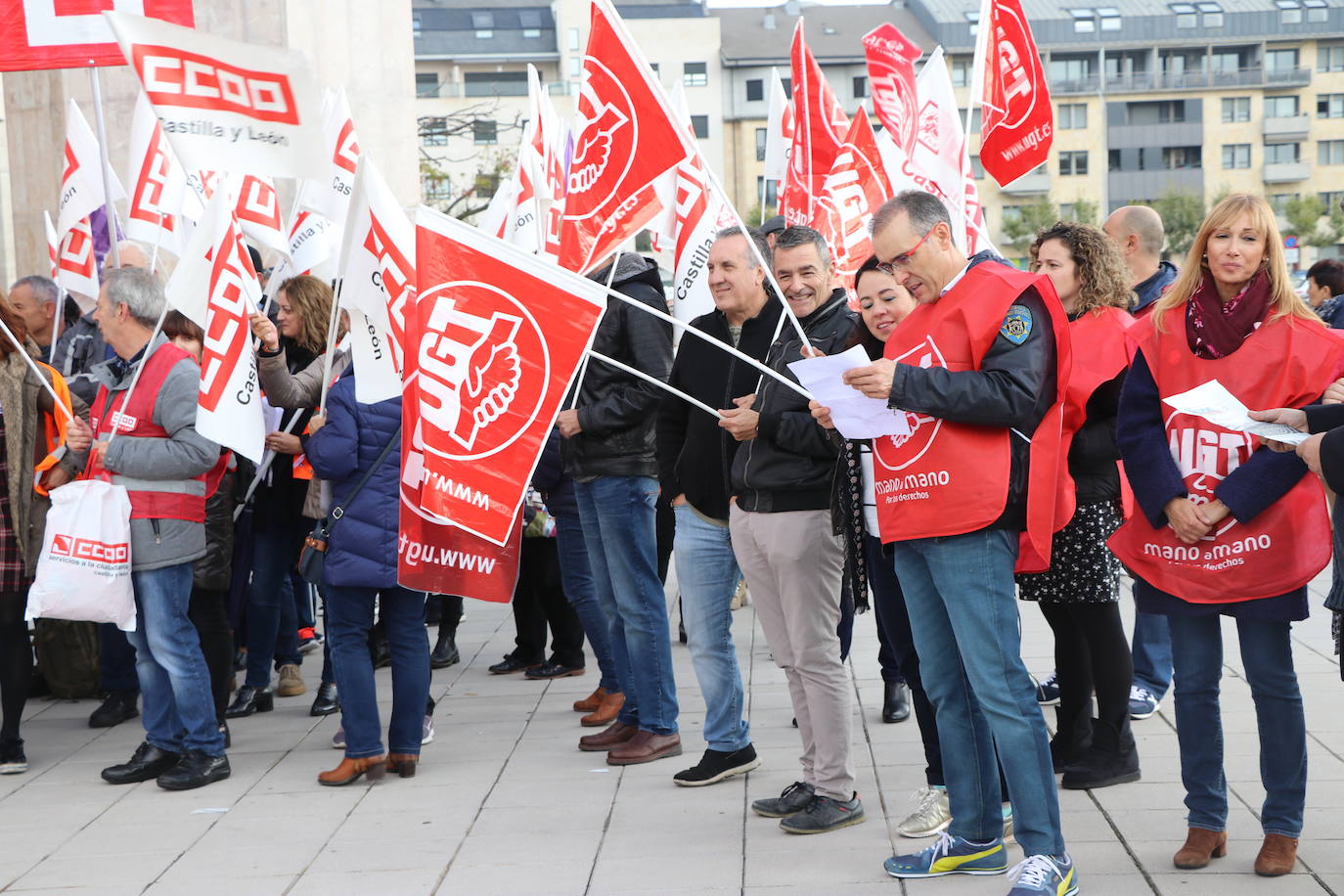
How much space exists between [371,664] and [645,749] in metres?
1.19

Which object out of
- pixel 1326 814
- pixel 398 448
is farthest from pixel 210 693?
pixel 1326 814

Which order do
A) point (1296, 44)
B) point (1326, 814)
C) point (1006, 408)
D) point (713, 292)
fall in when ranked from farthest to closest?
point (1296, 44) → point (713, 292) → point (1326, 814) → point (1006, 408)

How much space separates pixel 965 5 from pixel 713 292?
271ft

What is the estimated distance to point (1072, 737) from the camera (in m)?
5.76

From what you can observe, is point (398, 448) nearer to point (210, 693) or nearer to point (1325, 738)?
point (210, 693)

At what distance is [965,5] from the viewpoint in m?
83.2

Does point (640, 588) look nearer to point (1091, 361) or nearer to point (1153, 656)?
point (1091, 361)

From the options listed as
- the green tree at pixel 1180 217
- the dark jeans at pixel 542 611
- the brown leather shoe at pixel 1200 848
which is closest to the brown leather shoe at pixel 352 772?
the dark jeans at pixel 542 611

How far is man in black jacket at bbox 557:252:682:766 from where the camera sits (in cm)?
640

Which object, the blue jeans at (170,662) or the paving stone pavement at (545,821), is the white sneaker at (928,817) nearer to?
the paving stone pavement at (545,821)

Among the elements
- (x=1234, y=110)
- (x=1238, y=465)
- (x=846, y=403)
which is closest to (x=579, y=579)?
(x=846, y=403)

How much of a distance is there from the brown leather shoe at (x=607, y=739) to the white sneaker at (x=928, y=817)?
5.61 feet

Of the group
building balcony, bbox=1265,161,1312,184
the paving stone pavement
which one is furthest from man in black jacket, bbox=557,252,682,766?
building balcony, bbox=1265,161,1312,184

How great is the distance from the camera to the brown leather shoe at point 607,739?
662 cm
